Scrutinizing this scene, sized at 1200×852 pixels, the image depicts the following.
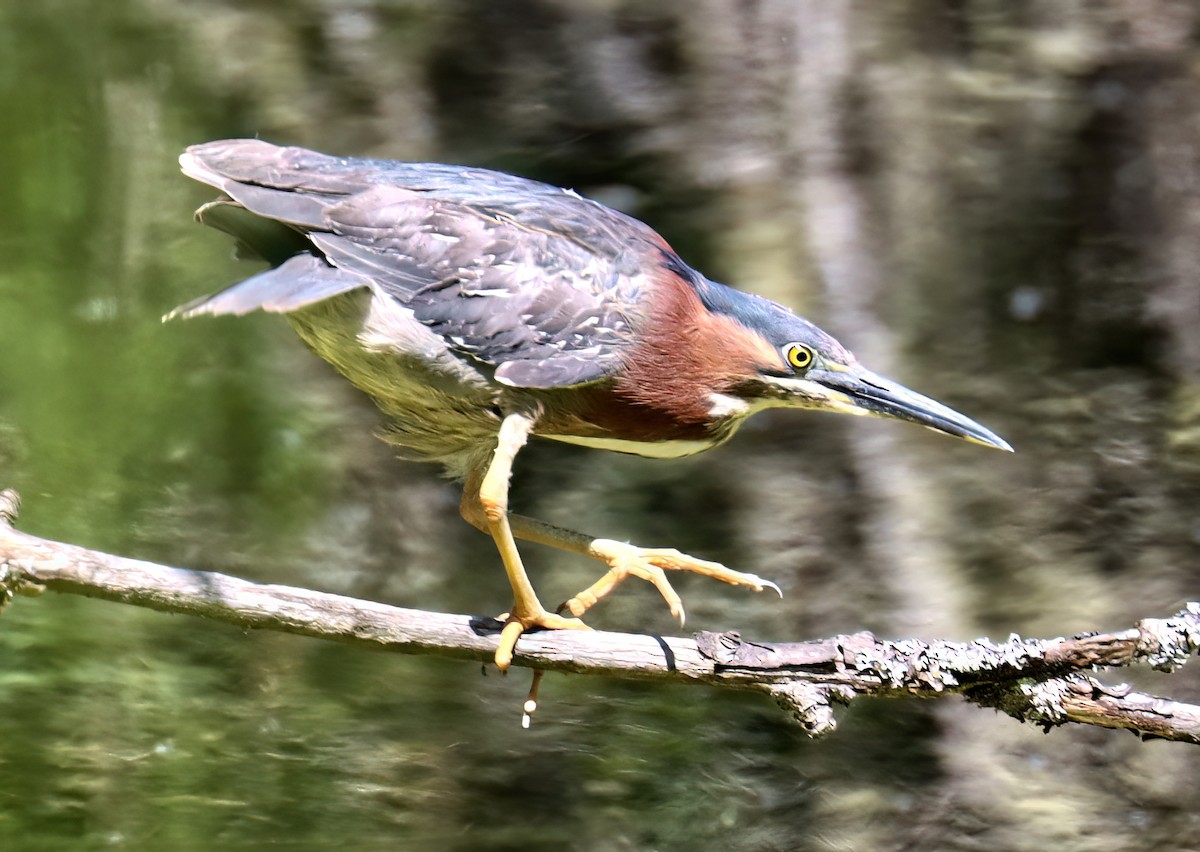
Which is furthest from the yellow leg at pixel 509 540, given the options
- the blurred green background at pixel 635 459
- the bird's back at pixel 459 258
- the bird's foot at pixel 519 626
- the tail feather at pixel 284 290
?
the blurred green background at pixel 635 459

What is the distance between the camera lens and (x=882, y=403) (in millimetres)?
1970

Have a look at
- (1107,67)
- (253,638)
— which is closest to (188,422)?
(253,638)

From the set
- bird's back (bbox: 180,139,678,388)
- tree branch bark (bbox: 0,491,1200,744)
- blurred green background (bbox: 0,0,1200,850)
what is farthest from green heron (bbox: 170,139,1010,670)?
blurred green background (bbox: 0,0,1200,850)

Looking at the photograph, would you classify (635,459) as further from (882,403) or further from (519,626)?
(519,626)

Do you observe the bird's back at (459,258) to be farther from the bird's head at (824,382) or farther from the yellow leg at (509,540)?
the bird's head at (824,382)

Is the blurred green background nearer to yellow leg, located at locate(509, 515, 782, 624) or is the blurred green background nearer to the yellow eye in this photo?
yellow leg, located at locate(509, 515, 782, 624)

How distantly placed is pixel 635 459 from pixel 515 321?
1218 millimetres

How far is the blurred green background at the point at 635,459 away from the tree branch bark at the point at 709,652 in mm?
1244

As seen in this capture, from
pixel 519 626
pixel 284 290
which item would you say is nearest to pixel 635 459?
pixel 519 626

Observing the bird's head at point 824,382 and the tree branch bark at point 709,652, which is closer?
the tree branch bark at point 709,652

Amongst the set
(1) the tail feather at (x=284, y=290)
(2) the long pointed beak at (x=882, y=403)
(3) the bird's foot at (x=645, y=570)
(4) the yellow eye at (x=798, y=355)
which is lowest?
(3) the bird's foot at (x=645, y=570)

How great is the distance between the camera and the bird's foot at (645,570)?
197 cm

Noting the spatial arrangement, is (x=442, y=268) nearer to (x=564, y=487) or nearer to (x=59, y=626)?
(x=564, y=487)

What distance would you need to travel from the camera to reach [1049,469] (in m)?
2.92
